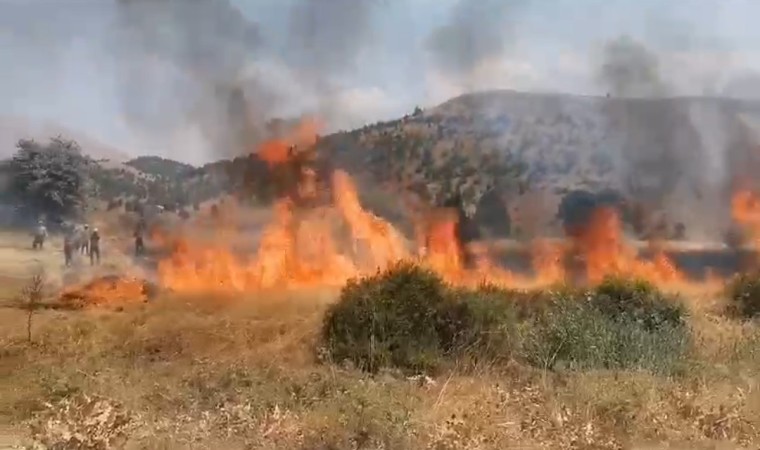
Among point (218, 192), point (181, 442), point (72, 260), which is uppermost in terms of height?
point (218, 192)

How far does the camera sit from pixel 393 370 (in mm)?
12328

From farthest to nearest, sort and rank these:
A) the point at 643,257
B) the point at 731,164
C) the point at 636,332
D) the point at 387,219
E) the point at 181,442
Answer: the point at 731,164
the point at 643,257
the point at 387,219
the point at 636,332
the point at 181,442

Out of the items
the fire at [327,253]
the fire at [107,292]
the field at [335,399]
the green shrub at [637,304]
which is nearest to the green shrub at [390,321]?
the field at [335,399]

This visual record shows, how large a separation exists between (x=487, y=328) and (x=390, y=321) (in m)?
1.57

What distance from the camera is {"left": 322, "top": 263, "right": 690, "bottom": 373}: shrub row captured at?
12141 mm

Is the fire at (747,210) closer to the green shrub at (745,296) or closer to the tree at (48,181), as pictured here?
the green shrub at (745,296)

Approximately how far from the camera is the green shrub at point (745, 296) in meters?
18.3

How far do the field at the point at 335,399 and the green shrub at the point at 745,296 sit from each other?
10.9ft

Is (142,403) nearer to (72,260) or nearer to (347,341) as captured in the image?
(347,341)

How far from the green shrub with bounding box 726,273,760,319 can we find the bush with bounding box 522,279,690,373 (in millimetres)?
3665

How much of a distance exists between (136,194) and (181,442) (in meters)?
11.3

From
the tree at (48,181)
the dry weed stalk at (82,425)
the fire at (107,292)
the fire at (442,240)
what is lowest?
the dry weed stalk at (82,425)

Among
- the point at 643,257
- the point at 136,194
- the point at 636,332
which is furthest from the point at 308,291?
the point at 643,257

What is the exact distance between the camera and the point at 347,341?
1378cm
